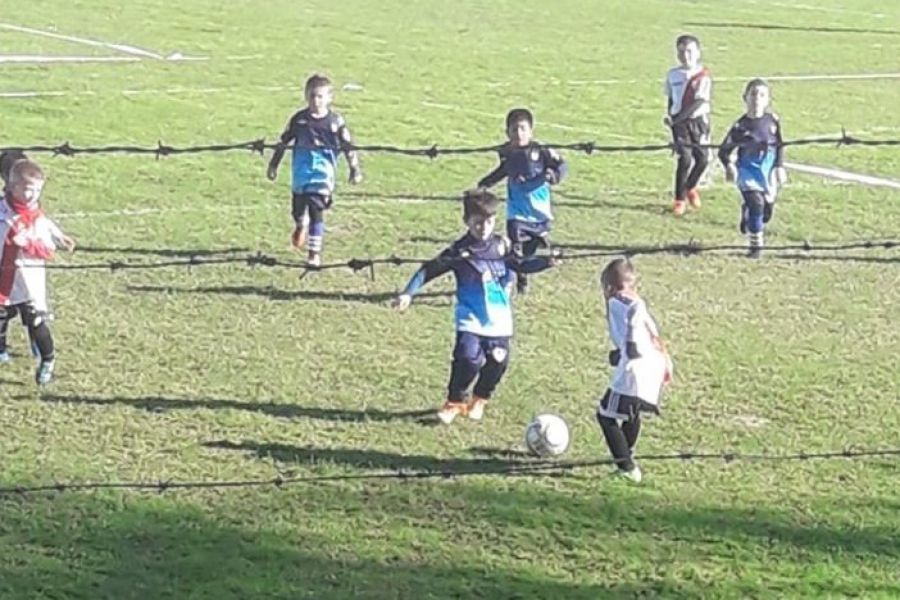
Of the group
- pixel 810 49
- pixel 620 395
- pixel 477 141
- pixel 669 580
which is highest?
pixel 810 49

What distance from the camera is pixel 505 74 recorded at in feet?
87.0

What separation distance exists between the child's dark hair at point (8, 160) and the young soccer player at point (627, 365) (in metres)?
3.47

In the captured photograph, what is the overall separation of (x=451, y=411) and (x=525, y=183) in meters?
3.34

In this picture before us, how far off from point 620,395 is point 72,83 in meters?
16.1

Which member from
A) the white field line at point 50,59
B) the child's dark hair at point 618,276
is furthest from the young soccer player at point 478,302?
the white field line at point 50,59

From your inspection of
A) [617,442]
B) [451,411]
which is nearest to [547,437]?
[617,442]

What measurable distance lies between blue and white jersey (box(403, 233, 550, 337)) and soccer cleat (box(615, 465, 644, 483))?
3.65ft

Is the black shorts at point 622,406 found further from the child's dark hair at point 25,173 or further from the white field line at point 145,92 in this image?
the white field line at point 145,92

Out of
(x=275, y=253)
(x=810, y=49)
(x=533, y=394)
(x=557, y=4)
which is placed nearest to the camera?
(x=533, y=394)

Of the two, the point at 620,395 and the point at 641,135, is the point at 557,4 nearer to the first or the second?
the point at 641,135

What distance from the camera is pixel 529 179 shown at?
12.6m

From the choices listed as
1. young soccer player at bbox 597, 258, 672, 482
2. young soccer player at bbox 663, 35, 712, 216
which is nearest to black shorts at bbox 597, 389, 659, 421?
young soccer player at bbox 597, 258, 672, 482

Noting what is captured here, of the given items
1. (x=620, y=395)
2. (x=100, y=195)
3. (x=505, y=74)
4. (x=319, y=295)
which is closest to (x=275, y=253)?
(x=319, y=295)

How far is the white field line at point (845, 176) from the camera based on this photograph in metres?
17.6
